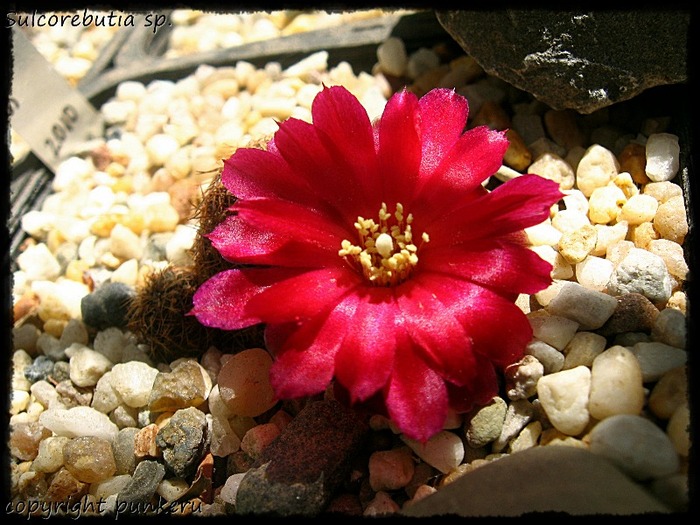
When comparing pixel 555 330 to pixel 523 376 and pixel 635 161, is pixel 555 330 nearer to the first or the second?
pixel 523 376

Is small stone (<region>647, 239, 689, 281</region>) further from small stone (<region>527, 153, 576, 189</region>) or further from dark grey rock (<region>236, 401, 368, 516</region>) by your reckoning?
dark grey rock (<region>236, 401, 368, 516</region>)

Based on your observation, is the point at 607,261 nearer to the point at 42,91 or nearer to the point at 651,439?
the point at 651,439

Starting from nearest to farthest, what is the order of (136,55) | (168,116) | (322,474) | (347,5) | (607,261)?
(322,474)
(607,261)
(347,5)
(168,116)
(136,55)

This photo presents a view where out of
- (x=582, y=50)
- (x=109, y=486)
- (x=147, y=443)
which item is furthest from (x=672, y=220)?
(x=109, y=486)

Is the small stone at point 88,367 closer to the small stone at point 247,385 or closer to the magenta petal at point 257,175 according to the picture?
the small stone at point 247,385

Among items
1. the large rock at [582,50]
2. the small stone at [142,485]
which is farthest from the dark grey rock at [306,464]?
the large rock at [582,50]

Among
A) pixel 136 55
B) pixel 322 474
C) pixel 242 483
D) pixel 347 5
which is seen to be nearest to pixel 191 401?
pixel 242 483
